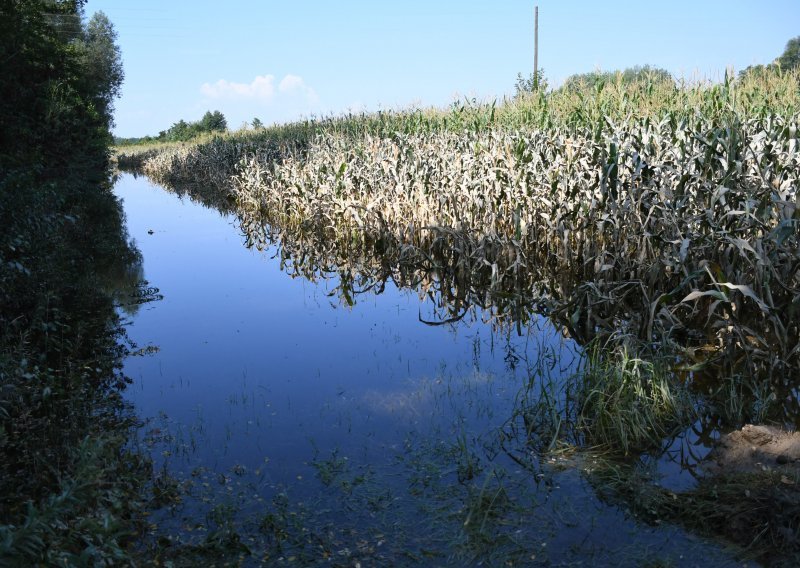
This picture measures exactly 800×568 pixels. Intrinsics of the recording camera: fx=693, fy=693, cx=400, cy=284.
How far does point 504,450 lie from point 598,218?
356 cm

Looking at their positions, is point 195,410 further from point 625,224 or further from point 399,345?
point 625,224

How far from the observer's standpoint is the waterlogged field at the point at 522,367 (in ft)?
12.8

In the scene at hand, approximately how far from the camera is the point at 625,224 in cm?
730

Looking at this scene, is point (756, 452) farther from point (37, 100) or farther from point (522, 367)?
point (37, 100)

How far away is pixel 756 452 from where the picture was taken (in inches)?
173

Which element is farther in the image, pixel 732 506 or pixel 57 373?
pixel 57 373

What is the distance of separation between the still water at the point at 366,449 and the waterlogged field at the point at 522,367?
2cm

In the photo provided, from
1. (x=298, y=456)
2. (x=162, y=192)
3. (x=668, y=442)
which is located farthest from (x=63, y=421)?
(x=162, y=192)

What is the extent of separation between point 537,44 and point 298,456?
42384 millimetres

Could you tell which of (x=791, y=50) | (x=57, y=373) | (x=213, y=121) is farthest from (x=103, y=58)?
(x=791, y=50)

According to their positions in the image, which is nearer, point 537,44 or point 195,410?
point 195,410

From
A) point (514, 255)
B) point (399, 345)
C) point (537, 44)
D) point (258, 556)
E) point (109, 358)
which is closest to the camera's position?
point (258, 556)

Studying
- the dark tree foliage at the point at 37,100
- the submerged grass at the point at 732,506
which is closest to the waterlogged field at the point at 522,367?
the submerged grass at the point at 732,506

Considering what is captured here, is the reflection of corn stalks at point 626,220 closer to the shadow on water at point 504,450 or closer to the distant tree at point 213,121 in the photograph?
the shadow on water at point 504,450
